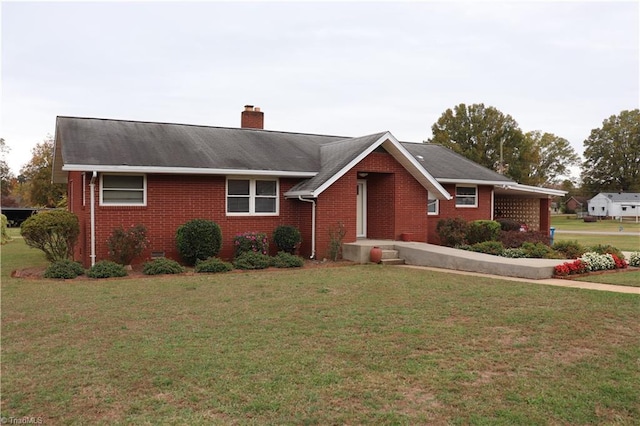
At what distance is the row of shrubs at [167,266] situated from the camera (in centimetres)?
1261

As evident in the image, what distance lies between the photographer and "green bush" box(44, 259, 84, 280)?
492 inches

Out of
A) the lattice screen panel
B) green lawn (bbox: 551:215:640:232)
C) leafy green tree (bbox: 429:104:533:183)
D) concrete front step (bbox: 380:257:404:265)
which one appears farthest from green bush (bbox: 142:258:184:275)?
leafy green tree (bbox: 429:104:533:183)

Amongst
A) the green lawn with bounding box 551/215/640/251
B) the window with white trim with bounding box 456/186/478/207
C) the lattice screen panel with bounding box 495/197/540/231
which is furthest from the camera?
the lattice screen panel with bounding box 495/197/540/231

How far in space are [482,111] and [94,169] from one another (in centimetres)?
5318

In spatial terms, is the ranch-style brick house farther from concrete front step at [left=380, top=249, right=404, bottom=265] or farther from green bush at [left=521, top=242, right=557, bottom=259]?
green bush at [left=521, top=242, right=557, bottom=259]

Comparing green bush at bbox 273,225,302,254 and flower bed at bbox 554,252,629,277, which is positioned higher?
green bush at bbox 273,225,302,254

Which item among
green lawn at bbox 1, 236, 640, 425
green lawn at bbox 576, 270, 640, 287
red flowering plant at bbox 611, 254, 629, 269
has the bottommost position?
green lawn at bbox 1, 236, 640, 425

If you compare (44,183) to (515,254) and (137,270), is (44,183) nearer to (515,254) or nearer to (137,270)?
(137,270)

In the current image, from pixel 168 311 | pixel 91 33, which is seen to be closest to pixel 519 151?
pixel 91 33

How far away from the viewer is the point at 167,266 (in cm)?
1330

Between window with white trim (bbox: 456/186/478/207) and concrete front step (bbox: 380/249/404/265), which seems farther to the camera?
window with white trim (bbox: 456/186/478/207)

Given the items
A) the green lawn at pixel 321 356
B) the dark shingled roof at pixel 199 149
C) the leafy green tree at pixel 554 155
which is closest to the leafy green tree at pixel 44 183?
the dark shingled roof at pixel 199 149

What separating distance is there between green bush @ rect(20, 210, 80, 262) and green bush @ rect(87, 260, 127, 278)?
1.56m

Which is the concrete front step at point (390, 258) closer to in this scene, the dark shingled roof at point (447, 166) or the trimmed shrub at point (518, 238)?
the trimmed shrub at point (518, 238)
